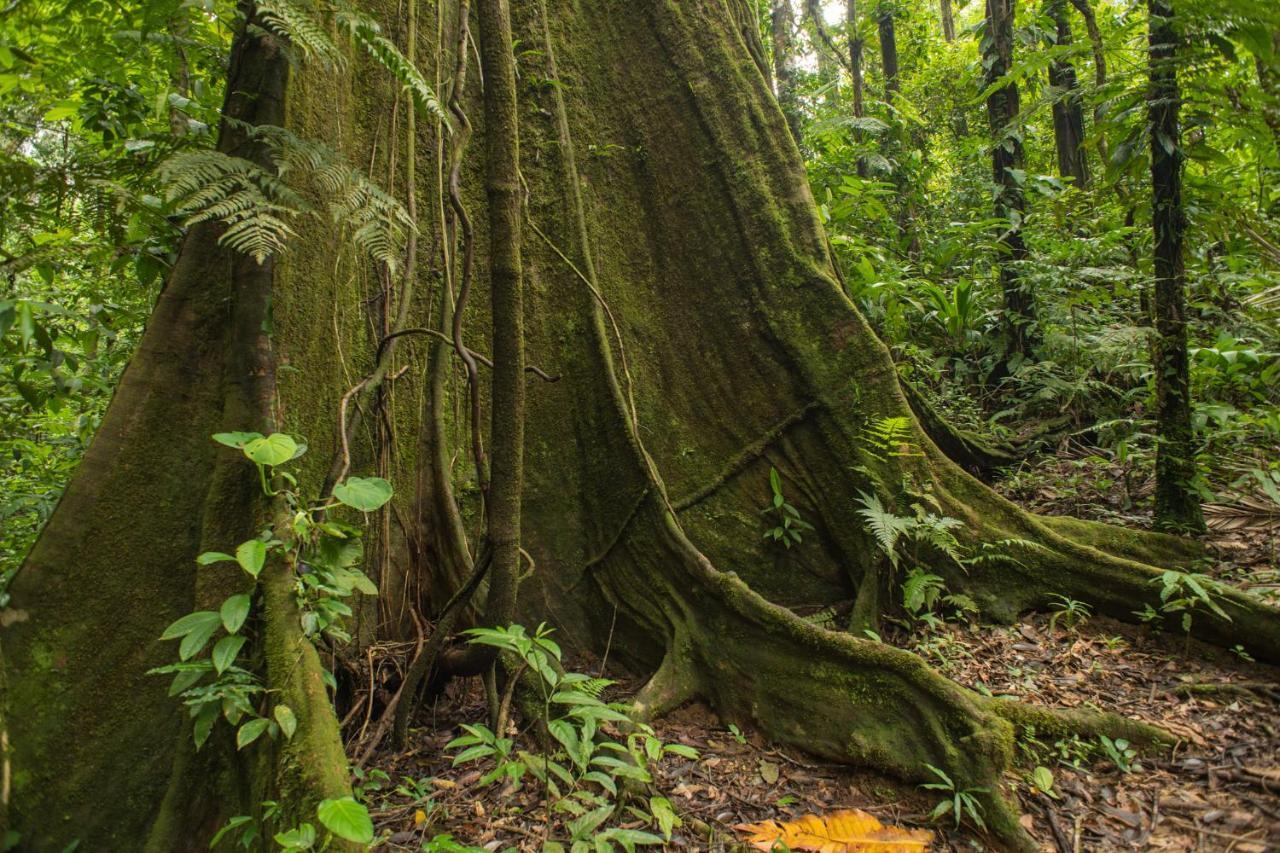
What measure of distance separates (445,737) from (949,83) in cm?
1308

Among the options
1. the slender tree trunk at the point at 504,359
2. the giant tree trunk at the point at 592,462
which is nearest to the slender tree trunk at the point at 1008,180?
the giant tree trunk at the point at 592,462

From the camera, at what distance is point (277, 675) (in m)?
2.20

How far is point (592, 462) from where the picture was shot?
3900mm

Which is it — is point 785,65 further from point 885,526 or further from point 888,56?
point 885,526

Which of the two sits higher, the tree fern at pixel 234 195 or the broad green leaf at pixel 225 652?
the tree fern at pixel 234 195

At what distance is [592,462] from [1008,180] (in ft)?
18.8

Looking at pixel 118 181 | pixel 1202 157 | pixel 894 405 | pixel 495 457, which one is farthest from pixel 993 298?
pixel 118 181

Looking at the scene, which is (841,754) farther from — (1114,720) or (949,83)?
(949,83)

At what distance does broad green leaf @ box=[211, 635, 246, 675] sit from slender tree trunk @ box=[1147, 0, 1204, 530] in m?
4.24

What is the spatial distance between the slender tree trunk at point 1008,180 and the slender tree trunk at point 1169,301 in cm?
273

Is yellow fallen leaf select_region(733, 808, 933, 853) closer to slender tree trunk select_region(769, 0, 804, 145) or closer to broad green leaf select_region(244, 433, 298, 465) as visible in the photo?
broad green leaf select_region(244, 433, 298, 465)

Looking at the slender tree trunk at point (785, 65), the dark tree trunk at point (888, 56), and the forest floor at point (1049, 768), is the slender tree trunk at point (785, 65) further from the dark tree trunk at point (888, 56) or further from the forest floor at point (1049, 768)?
the forest floor at point (1049, 768)

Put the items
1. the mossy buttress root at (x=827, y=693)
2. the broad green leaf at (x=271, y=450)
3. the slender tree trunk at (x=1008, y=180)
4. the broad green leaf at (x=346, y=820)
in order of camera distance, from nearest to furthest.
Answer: the broad green leaf at (x=346, y=820) < the broad green leaf at (x=271, y=450) < the mossy buttress root at (x=827, y=693) < the slender tree trunk at (x=1008, y=180)

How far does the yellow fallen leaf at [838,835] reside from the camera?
2.37m
